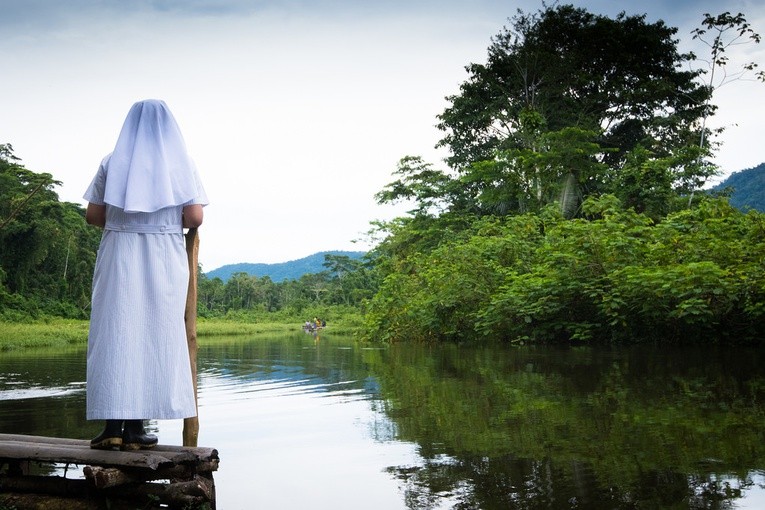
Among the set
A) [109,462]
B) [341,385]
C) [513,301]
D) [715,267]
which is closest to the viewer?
[109,462]

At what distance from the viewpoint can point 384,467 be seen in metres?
3.87

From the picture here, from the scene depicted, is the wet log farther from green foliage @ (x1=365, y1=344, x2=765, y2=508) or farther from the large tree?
the large tree

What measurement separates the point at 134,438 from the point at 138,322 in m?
0.48

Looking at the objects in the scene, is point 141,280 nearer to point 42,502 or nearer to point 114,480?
point 114,480

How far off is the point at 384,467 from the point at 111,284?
67.7 inches

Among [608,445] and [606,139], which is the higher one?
[606,139]

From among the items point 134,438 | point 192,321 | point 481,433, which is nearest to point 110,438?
point 134,438

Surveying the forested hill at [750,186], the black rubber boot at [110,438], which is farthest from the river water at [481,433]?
the forested hill at [750,186]

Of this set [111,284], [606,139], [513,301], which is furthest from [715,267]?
[606,139]

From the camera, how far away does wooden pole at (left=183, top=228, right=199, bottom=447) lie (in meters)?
3.22

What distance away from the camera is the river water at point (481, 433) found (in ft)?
10.6

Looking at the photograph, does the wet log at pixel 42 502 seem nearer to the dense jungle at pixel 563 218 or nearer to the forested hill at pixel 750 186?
the dense jungle at pixel 563 218

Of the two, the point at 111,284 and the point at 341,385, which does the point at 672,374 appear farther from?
the point at 111,284

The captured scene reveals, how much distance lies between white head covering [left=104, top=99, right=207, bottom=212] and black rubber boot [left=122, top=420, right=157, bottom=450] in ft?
2.97
